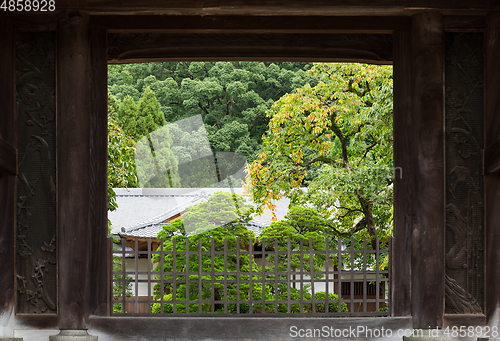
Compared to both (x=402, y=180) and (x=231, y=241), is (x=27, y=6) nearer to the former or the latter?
(x=402, y=180)

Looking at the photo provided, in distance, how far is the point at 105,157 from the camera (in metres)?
2.66

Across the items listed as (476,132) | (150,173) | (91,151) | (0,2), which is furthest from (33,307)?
(150,173)

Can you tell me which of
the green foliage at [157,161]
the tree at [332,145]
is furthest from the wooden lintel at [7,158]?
the green foliage at [157,161]

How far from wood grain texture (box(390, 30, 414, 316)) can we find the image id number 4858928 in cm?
205

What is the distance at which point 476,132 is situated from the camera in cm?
262

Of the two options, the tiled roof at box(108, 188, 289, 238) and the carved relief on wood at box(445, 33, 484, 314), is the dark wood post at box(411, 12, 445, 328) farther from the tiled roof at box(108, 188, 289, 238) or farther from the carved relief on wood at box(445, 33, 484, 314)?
the tiled roof at box(108, 188, 289, 238)

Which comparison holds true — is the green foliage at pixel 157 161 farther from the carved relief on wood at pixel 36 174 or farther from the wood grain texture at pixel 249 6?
the wood grain texture at pixel 249 6

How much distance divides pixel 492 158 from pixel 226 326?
5.94 ft

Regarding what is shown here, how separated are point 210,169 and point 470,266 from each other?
6932 mm

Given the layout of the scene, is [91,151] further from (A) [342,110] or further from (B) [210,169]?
(B) [210,169]

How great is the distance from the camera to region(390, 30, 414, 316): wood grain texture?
8.50ft

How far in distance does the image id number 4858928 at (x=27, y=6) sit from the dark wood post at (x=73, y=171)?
3.8 inches

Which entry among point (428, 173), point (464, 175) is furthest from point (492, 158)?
point (428, 173)
